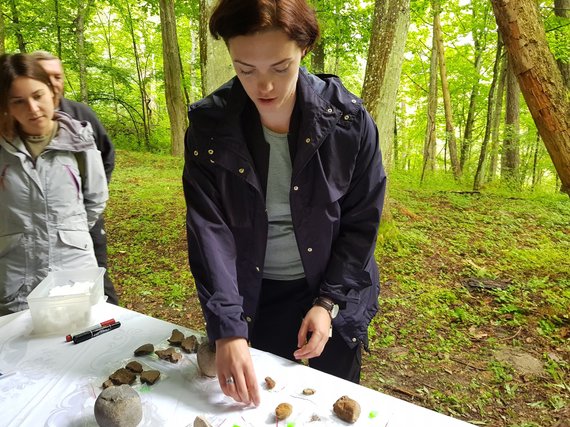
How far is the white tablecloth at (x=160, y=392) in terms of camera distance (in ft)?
3.18

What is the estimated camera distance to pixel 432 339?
2.97 metres

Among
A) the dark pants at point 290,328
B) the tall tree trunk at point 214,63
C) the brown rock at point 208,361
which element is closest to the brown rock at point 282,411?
the brown rock at point 208,361

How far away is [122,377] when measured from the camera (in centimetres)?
109

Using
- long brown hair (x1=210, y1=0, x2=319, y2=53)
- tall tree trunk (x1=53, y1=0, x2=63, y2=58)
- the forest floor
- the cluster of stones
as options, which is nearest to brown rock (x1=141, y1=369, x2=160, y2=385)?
the cluster of stones

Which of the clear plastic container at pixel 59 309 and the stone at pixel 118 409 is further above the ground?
the clear plastic container at pixel 59 309

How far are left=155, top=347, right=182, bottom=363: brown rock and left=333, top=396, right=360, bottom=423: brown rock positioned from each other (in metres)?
0.53

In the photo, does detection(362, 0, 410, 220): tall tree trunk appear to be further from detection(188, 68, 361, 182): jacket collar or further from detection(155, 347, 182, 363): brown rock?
detection(155, 347, 182, 363): brown rock

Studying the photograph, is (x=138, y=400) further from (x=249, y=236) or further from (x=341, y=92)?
(x=341, y=92)

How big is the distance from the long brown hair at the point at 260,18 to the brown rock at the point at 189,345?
97cm

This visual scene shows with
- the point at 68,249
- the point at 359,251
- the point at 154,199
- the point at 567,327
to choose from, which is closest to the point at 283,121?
the point at 359,251

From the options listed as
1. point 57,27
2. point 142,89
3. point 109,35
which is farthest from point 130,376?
point 109,35

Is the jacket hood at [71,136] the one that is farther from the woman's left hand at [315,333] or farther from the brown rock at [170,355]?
the woman's left hand at [315,333]

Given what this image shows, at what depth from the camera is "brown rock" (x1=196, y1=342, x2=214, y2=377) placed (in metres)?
1.11

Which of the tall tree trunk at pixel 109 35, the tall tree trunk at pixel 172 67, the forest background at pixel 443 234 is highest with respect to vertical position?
the tall tree trunk at pixel 109 35
